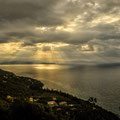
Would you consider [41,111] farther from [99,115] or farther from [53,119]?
[99,115]

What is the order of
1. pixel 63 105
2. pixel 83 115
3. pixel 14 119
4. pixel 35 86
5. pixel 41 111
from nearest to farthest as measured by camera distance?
pixel 14 119, pixel 41 111, pixel 83 115, pixel 63 105, pixel 35 86

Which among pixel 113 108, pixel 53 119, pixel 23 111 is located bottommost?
pixel 113 108

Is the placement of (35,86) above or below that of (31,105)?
below

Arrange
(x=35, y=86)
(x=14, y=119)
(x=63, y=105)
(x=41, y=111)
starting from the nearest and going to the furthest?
(x=14, y=119), (x=41, y=111), (x=63, y=105), (x=35, y=86)

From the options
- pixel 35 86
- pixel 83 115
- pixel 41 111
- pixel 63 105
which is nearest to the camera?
pixel 41 111

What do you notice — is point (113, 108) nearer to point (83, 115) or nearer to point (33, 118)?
point (83, 115)

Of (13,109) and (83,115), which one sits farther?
(83,115)

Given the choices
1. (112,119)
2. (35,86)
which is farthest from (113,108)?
(35,86)

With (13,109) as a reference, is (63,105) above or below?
below

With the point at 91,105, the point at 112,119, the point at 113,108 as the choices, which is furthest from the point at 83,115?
the point at 113,108
